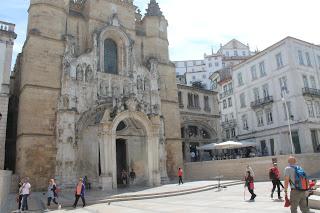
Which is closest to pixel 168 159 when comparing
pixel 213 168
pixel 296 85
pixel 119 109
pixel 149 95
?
pixel 213 168

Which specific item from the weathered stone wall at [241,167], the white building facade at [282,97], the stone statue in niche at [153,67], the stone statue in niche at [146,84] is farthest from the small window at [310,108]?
the stone statue in niche at [146,84]

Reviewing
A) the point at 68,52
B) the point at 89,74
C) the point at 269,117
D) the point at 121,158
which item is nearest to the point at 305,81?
the point at 269,117

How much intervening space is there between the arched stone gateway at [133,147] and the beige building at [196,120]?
11.6m

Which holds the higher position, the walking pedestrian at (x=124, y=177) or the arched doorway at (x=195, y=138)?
the arched doorway at (x=195, y=138)

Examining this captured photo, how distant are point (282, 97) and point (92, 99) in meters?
22.4

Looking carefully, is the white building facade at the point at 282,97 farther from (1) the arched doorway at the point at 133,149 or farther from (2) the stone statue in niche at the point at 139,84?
(1) the arched doorway at the point at 133,149

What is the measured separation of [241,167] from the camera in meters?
25.9

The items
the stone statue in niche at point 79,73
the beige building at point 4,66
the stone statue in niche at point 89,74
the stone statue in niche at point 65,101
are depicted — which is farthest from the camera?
the stone statue in niche at point 89,74

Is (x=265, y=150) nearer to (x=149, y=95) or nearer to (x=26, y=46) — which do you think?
(x=149, y=95)

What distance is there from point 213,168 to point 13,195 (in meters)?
17.0

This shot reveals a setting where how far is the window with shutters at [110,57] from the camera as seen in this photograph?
27.5 m

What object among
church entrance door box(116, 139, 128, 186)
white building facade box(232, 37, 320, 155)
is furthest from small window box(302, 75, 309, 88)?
church entrance door box(116, 139, 128, 186)

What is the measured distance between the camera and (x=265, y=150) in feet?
126

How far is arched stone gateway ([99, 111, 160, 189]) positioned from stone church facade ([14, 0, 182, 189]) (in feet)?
0.24
